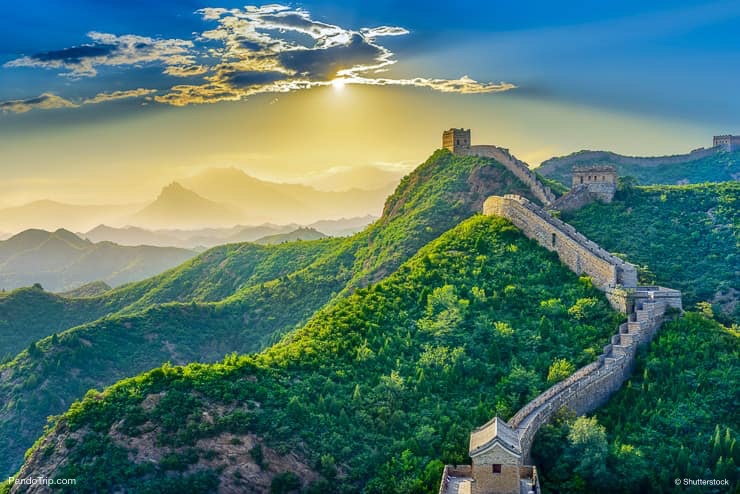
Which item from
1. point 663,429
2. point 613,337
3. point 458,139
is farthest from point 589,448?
point 458,139

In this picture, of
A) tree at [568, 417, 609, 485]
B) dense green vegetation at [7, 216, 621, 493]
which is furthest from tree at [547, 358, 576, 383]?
tree at [568, 417, 609, 485]

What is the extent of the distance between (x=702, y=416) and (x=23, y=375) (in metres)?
56.9

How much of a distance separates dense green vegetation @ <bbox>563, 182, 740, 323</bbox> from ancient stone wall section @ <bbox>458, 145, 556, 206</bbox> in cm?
385

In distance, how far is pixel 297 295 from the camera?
240 feet

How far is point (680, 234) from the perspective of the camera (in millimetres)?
48719

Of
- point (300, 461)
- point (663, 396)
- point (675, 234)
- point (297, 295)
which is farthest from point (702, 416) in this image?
point (297, 295)

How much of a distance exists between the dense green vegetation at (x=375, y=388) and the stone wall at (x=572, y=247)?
678 millimetres

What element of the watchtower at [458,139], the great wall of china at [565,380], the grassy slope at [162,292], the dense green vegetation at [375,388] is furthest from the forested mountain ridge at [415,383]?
the grassy slope at [162,292]

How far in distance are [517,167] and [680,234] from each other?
15.3 meters

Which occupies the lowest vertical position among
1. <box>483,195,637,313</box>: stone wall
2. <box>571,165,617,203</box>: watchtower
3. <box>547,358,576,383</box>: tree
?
<box>547,358,576,383</box>: tree

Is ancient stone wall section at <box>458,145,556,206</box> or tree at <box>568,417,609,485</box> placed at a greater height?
ancient stone wall section at <box>458,145,556,206</box>

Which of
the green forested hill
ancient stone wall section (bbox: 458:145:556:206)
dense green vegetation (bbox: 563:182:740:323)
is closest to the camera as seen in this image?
dense green vegetation (bbox: 563:182:740:323)

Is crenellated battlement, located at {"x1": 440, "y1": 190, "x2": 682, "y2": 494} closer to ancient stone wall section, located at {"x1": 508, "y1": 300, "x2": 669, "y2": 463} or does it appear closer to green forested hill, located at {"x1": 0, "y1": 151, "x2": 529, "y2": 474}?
ancient stone wall section, located at {"x1": 508, "y1": 300, "x2": 669, "y2": 463}

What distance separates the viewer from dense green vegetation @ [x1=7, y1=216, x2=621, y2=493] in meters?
30.6
